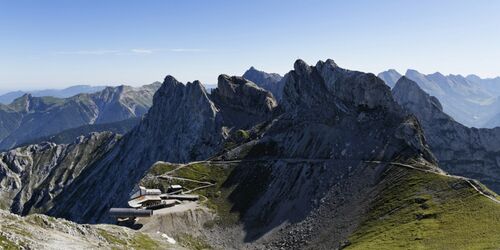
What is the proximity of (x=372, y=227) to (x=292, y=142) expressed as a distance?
77720 millimetres

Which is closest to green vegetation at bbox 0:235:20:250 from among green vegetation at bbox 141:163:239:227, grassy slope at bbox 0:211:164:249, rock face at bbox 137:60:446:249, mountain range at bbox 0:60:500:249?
grassy slope at bbox 0:211:164:249

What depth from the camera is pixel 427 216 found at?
378ft

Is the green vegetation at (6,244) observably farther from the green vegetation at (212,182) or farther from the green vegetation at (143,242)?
the green vegetation at (212,182)

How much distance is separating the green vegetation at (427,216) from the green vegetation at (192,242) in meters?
46.5

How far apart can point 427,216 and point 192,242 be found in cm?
6975

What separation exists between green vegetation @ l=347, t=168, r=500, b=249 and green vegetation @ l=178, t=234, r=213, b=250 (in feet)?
153

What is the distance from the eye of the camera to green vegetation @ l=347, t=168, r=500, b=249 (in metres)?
94.4

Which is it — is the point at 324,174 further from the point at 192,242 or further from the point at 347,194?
the point at 192,242

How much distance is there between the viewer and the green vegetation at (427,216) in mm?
94438

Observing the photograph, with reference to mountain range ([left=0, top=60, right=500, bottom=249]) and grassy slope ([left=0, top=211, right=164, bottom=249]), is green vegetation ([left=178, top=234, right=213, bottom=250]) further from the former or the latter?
grassy slope ([left=0, top=211, right=164, bottom=249])

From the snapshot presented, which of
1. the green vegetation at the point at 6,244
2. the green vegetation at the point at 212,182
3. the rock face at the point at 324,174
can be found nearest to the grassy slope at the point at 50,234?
the green vegetation at the point at 6,244

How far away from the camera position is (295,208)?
153000mm

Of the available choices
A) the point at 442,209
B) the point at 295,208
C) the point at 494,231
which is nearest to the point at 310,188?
the point at 295,208

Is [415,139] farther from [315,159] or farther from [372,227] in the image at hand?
[372,227]
